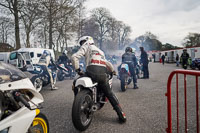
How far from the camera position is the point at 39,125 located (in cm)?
212

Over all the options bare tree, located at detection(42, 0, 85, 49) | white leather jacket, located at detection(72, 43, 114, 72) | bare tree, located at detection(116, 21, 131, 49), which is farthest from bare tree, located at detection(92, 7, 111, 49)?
white leather jacket, located at detection(72, 43, 114, 72)

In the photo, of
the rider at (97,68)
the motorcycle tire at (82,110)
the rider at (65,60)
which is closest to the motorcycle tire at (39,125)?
the motorcycle tire at (82,110)

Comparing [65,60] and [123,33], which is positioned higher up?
[123,33]

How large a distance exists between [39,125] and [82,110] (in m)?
0.75

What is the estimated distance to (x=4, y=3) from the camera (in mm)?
14844

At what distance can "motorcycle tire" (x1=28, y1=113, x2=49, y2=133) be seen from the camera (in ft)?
6.65

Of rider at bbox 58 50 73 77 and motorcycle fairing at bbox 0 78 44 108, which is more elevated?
rider at bbox 58 50 73 77

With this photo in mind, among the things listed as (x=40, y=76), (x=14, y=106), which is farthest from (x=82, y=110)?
(x=40, y=76)

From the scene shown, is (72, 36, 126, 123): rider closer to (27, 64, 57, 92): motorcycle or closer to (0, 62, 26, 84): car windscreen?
(0, 62, 26, 84): car windscreen

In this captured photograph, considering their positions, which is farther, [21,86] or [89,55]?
[89,55]

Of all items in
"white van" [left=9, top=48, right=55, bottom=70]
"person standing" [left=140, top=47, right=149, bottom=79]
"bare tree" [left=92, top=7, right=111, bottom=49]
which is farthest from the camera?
"bare tree" [left=92, top=7, right=111, bottom=49]

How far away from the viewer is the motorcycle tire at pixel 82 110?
2.48 metres

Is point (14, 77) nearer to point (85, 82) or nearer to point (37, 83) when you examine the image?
point (85, 82)

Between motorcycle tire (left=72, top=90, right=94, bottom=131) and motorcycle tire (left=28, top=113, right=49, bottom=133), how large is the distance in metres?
0.46
